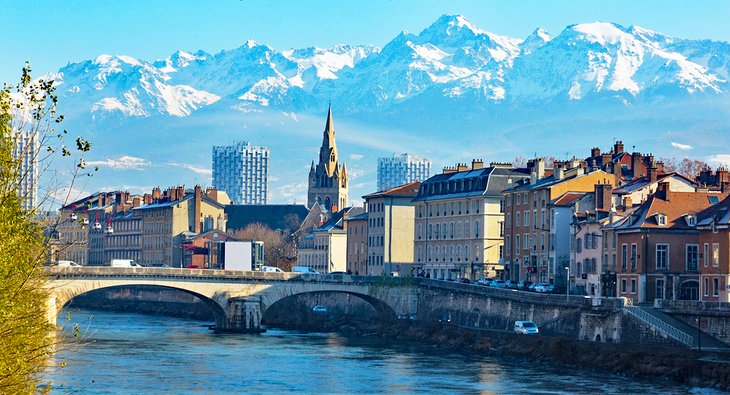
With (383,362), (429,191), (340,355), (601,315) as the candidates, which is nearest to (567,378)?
(601,315)

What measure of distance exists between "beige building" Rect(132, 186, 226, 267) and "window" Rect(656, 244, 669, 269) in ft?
343

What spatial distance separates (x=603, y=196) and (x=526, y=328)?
54.2 feet

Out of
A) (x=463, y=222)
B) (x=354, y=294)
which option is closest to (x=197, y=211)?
(x=463, y=222)

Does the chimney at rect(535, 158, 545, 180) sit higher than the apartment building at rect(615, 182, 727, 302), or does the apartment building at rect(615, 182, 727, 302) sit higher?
the chimney at rect(535, 158, 545, 180)

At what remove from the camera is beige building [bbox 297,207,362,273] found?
6767 inches

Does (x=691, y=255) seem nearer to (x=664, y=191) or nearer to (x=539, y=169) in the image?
(x=664, y=191)

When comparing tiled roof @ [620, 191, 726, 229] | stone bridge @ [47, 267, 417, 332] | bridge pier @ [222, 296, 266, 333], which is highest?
tiled roof @ [620, 191, 726, 229]

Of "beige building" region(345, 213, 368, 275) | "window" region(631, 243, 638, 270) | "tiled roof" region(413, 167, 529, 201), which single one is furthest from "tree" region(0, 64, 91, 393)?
"beige building" region(345, 213, 368, 275)

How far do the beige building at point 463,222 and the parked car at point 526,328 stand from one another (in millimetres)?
35230

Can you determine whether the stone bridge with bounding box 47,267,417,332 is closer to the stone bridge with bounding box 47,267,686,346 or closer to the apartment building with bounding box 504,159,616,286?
the stone bridge with bounding box 47,267,686,346

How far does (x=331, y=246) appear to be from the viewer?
17225 centimetres

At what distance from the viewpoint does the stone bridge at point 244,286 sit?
4102 inches

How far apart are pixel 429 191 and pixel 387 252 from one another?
29.7 feet

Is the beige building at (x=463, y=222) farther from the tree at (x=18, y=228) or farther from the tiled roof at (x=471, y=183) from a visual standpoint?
the tree at (x=18, y=228)
